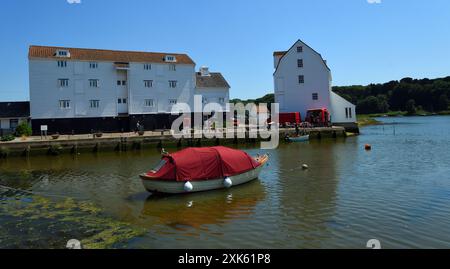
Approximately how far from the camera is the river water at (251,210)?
1309 centimetres

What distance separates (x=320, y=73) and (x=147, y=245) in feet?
188

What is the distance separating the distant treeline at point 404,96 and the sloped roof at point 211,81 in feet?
277

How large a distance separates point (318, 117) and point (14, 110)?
47249 millimetres

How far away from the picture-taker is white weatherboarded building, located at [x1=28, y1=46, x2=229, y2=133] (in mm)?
54719

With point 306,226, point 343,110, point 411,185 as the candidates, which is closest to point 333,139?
point 343,110

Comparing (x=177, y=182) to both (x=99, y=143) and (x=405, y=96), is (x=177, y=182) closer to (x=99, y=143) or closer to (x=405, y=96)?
(x=99, y=143)

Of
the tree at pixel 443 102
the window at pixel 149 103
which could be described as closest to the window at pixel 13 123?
the window at pixel 149 103

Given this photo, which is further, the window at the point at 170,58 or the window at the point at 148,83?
the window at the point at 170,58

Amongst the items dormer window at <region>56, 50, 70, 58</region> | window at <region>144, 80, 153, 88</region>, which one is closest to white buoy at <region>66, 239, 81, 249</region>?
dormer window at <region>56, 50, 70, 58</region>

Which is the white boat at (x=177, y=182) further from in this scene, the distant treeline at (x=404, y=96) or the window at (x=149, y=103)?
the distant treeline at (x=404, y=96)

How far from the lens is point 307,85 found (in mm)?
65438

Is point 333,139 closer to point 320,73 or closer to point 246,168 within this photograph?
point 320,73

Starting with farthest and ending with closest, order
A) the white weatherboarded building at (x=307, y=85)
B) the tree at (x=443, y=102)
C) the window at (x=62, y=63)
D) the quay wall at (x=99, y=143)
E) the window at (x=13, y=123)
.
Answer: the tree at (x=443, y=102), the white weatherboarded building at (x=307, y=85), the window at (x=13, y=123), the window at (x=62, y=63), the quay wall at (x=99, y=143)

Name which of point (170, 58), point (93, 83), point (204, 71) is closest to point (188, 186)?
point (93, 83)
